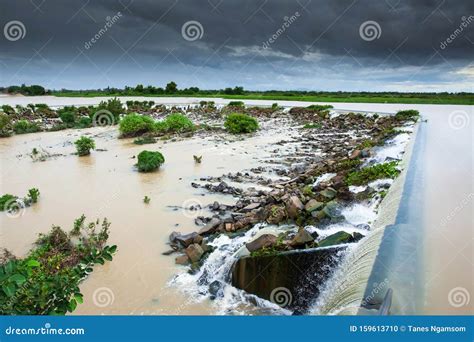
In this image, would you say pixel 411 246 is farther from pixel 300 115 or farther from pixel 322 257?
pixel 300 115

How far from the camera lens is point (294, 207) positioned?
7.75 meters

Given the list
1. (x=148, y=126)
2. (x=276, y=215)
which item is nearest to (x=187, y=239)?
(x=276, y=215)

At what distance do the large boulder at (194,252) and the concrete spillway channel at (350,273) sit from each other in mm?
940

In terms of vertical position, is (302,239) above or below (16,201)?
below

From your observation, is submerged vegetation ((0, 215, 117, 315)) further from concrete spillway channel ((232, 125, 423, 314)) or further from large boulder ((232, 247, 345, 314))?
large boulder ((232, 247, 345, 314))

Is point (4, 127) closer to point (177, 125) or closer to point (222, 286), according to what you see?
point (177, 125)

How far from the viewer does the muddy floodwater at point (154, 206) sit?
5383 millimetres

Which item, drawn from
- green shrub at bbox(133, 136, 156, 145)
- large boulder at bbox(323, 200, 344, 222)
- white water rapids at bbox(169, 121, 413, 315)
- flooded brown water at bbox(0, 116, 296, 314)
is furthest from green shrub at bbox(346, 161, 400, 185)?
green shrub at bbox(133, 136, 156, 145)

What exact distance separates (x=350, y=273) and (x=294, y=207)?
8.76ft

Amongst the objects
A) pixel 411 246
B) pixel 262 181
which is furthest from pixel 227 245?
pixel 262 181

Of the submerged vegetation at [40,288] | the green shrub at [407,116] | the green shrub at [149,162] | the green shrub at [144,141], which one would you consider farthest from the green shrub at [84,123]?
the submerged vegetation at [40,288]

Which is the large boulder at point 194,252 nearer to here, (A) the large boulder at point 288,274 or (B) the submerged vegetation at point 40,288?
(A) the large boulder at point 288,274

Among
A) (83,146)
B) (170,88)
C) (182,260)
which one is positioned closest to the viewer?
(182,260)

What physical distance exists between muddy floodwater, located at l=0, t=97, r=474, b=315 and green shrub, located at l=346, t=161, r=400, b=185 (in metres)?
0.88
